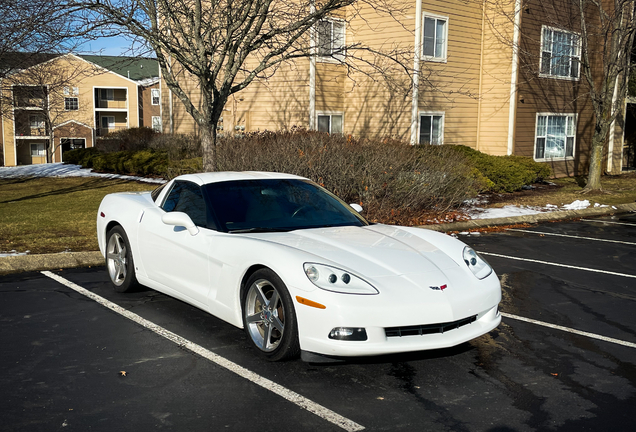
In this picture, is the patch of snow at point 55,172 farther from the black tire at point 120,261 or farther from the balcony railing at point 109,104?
the balcony railing at point 109,104

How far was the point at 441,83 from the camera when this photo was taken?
69.4ft

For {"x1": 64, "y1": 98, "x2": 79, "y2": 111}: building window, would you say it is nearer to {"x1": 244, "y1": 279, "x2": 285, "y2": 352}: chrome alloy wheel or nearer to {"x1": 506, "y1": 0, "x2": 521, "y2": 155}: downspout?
{"x1": 506, "y1": 0, "x2": 521, "y2": 155}: downspout

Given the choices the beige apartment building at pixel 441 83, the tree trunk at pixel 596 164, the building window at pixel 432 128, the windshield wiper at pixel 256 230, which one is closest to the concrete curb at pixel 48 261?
the windshield wiper at pixel 256 230

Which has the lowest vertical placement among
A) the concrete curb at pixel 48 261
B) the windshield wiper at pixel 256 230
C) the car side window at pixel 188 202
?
the concrete curb at pixel 48 261

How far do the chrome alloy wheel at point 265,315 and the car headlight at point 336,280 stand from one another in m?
0.33

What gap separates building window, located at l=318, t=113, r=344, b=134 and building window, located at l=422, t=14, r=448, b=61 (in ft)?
11.8

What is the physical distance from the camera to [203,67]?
11.3 m

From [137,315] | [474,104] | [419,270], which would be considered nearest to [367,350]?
[419,270]

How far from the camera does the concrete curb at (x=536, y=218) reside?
486 inches

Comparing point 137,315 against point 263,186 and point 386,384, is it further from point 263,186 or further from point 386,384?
point 386,384

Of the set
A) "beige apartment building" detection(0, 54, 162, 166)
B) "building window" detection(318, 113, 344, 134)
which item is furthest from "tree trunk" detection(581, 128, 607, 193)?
"beige apartment building" detection(0, 54, 162, 166)

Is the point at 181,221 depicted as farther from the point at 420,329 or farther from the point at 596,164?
the point at 596,164

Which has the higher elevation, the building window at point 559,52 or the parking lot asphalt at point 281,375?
the building window at point 559,52

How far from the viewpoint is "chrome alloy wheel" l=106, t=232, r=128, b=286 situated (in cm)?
718
